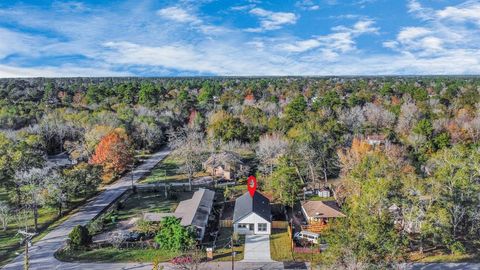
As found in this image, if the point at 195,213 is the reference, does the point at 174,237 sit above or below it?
below

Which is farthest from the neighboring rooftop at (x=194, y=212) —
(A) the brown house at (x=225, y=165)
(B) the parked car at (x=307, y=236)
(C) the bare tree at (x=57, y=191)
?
(A) the brown house at (x=225, y=165)

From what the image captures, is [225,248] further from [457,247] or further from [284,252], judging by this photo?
[457,247]

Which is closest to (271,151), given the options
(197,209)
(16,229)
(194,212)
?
(197,209)

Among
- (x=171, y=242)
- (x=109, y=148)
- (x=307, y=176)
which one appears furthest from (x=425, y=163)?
(x=109, y=148)

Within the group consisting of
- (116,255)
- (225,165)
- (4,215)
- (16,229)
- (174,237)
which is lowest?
(116,255)

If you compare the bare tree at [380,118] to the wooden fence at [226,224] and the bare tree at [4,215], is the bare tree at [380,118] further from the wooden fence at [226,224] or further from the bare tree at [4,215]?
the bare tree at [4,215]
